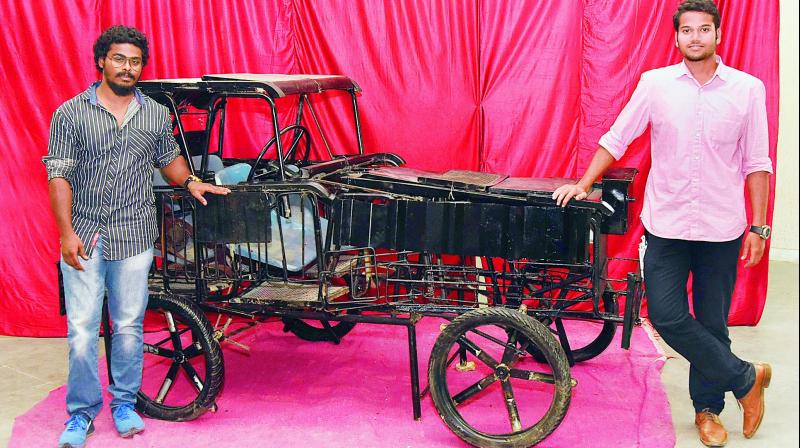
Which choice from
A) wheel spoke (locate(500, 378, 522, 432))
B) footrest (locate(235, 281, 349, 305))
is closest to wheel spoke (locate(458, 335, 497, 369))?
wheel spoke (locate(500, 378, 522, 432))

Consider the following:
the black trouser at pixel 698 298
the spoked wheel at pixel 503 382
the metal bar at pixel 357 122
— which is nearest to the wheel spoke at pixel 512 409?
the spoked wheel at pixel 503 382

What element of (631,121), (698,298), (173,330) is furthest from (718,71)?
(173,330)

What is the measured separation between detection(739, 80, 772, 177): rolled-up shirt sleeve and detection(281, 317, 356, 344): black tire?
2.87m

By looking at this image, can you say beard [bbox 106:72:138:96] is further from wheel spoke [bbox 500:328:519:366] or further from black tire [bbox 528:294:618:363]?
black tire [bbox 528:294:618:363]

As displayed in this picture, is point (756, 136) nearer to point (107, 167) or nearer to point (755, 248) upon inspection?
point (755, 248)

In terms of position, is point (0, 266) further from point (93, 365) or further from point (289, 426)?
point (289, 426)

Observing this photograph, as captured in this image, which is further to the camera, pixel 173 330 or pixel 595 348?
pixel 595 348

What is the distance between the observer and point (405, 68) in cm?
611

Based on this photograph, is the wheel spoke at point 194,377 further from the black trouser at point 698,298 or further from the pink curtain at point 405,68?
the black trouser at point 698,298

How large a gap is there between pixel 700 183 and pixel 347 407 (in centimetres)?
226

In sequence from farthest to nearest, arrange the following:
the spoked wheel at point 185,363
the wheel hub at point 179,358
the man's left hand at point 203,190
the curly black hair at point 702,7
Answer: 1. the wheel hub at point 179,358
2. the spoked wheel at point 185,363
3. the man's left hand at point 203,190
4. the curly black hair at point 702,7

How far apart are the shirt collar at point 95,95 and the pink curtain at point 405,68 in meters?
1.78

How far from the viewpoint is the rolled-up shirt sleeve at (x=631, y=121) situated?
13.7ft

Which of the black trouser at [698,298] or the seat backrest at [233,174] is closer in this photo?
the black trouser at [698,298]
